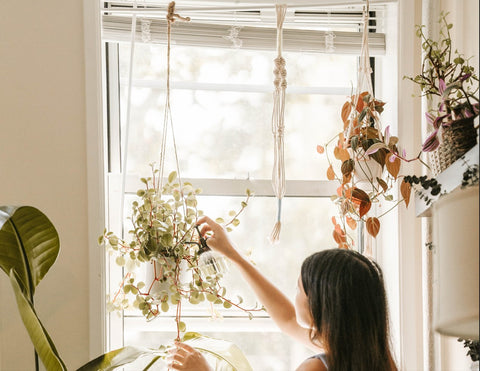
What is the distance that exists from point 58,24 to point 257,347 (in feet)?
4.34

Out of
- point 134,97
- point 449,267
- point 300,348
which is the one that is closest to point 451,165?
point 449,267

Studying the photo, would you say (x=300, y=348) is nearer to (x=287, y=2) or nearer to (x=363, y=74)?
(x=363, y=74)

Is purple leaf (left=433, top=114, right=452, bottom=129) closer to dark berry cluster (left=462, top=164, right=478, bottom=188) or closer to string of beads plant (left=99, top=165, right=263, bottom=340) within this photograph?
dark berry cluster (left=462, top=164, right=478, bottom=188)

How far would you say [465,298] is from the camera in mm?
956

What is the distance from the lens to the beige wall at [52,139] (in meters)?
2.00

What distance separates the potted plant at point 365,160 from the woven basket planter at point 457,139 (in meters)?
0.33

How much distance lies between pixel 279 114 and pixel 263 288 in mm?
567

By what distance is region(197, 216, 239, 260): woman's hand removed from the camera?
193cm

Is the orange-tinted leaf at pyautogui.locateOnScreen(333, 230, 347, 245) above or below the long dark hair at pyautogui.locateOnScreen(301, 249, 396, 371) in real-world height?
above

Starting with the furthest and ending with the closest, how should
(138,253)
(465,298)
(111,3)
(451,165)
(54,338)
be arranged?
(111,3)
(54,338)
(138,253)
(451,165)
(465,298)

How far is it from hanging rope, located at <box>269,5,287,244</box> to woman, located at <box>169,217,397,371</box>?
349mm

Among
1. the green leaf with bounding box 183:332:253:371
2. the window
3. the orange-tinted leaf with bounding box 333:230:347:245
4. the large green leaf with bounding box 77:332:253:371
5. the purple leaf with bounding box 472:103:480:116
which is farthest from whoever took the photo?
the window

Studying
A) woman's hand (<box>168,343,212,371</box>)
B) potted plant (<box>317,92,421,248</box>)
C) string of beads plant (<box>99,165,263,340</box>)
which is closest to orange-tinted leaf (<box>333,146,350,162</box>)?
→ potted plant (<box>317,92,421,248</box>)

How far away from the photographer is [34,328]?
1554mm
